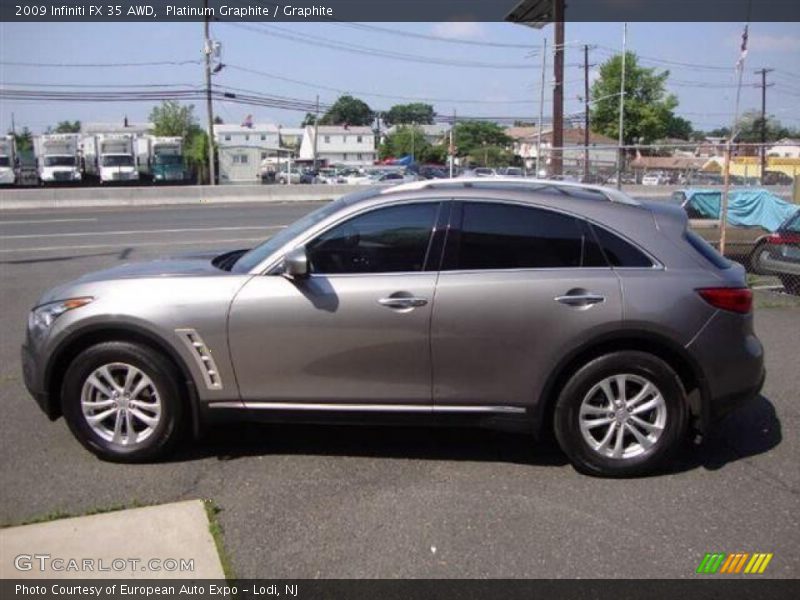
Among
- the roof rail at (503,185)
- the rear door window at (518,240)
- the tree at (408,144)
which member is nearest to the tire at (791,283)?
the roof rail at (503,185)

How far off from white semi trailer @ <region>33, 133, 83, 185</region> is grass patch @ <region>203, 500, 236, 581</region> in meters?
50.4

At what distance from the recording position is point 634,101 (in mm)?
75188

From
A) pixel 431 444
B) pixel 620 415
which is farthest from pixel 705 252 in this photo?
pixel 431 444

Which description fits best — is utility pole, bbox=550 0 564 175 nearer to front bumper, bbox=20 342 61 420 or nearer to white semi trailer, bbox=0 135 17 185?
front bumper, bbox=20 342 61 420

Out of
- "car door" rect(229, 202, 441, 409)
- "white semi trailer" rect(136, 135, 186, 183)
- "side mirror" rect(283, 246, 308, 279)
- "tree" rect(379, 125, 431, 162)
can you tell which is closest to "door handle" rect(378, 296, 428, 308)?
"car door" rect(229, 202, 441, 409)

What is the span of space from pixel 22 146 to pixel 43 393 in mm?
78016

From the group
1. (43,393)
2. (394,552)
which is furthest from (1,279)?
(394,552)

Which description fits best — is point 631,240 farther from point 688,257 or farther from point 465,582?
point 465,582

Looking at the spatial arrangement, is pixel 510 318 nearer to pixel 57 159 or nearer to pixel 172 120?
pixel 57 159

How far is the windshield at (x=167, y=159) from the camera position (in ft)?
174

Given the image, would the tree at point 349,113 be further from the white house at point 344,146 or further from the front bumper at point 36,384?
the front bumper at point 36,384

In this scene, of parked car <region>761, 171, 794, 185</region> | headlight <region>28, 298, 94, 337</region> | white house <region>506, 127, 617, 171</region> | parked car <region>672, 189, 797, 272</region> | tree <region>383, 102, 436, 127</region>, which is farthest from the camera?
tree <region>383, 102, 436, 127</region>

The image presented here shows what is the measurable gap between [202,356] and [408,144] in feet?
350

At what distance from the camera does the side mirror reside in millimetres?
4121
